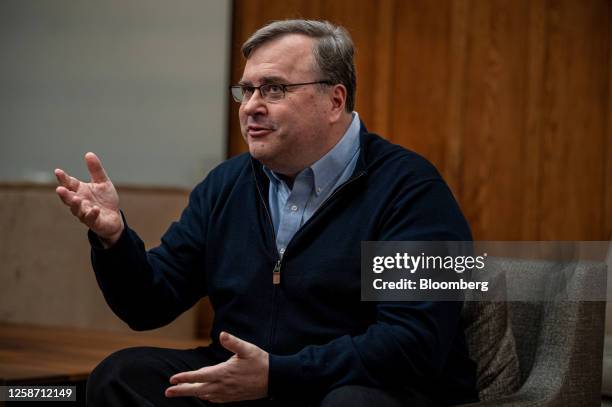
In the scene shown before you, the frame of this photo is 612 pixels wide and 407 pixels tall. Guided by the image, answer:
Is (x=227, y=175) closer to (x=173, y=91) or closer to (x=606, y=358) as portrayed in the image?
(x=606, y=358)

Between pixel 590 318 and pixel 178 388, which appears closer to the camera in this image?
pixel 178 388

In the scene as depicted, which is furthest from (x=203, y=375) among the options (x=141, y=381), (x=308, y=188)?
(x=308, y=188)

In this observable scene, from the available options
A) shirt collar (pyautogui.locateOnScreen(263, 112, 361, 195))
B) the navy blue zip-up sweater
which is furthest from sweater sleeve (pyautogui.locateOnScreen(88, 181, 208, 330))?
shirt collar (pyautogui.locateOnScreen(263, 112, 361, 195))

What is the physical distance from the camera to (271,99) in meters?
1.81

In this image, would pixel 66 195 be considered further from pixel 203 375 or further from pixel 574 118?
pixel 574 118

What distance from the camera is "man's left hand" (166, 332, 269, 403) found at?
1.49 meters

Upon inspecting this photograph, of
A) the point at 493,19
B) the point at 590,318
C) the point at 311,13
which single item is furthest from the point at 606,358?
the point at 311,13

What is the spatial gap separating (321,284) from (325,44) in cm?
52

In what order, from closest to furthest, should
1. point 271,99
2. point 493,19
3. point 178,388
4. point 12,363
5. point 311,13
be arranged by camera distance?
point 178,388, point 271,99, point 12,363, point 493,19, point 311,13

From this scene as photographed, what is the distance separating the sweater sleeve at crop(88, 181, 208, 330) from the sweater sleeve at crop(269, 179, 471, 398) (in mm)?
358

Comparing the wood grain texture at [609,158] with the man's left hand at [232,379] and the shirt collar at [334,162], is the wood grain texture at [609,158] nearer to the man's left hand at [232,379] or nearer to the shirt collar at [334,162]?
the shirt collar at [334,162]

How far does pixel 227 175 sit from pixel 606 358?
968 millimetres

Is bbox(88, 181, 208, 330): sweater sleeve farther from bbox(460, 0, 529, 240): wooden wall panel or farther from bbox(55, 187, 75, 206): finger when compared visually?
bbox(460, 0, 529, 240): wooden wall panel

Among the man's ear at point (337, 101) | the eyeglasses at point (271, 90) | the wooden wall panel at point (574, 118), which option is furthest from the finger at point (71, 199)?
the wooden wall panel at point (574, 118)
